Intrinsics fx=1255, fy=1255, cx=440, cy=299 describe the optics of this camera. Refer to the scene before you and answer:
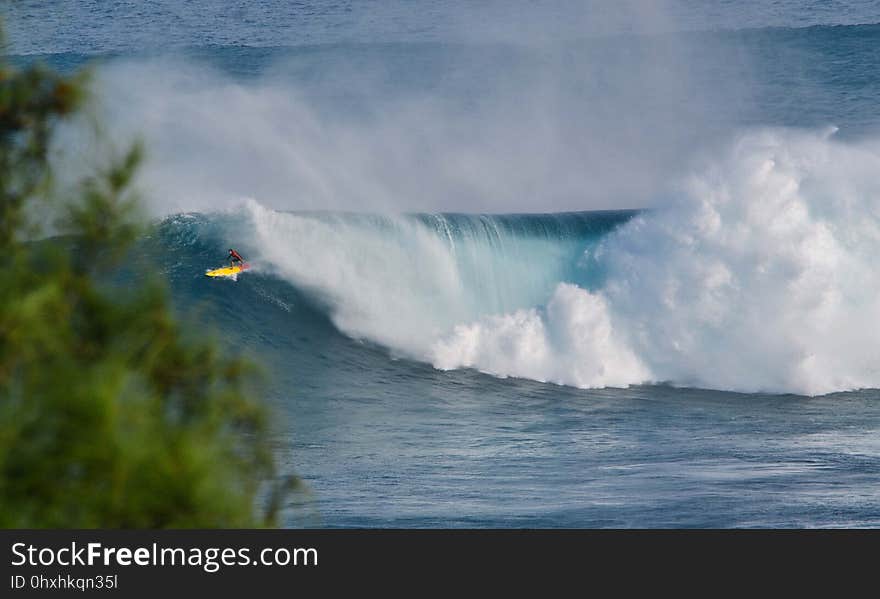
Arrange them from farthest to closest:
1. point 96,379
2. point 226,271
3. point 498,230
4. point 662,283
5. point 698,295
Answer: point 498,230 < point 226,271 < point 662,283 < point 698,295 < point 96,379

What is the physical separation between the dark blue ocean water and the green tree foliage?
0.34 metres

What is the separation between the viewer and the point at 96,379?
11.2 ft

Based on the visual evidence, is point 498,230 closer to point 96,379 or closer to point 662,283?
point 662,283

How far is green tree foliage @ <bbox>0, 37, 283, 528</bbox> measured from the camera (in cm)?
345

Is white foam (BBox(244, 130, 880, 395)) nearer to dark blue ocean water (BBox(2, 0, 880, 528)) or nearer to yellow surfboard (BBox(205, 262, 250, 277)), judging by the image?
dark blue ocean water (BBox(2, 0, 880, 528))

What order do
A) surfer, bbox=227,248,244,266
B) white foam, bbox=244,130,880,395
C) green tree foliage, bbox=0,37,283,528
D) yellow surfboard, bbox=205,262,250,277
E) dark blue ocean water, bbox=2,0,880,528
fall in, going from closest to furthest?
green tree foliage, bbox=0,37,283,528, dark blue ocean water, bbox=2,0,880,528, white foam, bbox=244,130,880,395, yellow surfboard, bbox=205,262,250,277, surfer, bbox=227,248,244,266

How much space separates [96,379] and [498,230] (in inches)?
817

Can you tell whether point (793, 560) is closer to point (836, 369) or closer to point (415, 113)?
point (836, 369)

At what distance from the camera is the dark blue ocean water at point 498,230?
13.6 m

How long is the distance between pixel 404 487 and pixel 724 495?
325 cm

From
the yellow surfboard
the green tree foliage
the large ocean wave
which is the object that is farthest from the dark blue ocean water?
the green tree foliage

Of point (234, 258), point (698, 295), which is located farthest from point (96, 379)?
point (234, 258)

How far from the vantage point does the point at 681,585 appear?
18.3 feet

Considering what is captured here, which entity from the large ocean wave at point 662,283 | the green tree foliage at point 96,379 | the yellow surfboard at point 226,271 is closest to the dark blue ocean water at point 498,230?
the large ocean wave at point 662,283
